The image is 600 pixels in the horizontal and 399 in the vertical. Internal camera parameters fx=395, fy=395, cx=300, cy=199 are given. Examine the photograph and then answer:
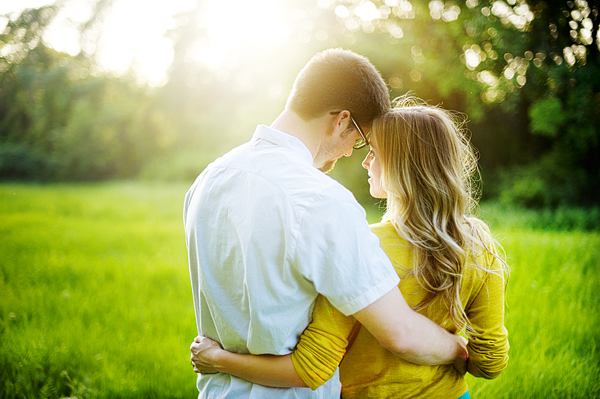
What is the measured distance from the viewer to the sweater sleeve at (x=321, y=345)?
1.24 m

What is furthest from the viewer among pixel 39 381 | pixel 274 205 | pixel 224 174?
pixel 39 381

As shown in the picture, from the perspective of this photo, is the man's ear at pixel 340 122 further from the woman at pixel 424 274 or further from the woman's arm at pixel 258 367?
the woman's arm at pixel 258 367

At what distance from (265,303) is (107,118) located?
18.1 m

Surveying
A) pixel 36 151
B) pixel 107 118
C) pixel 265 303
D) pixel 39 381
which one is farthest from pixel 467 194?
pixel 107 118

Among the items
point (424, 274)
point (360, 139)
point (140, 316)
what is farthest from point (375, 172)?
point (140, 316)

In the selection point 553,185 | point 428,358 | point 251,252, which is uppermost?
point 251,252

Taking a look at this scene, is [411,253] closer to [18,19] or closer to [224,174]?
[224,174]

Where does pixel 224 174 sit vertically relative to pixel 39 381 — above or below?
above

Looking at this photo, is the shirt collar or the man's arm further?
the shirt collar

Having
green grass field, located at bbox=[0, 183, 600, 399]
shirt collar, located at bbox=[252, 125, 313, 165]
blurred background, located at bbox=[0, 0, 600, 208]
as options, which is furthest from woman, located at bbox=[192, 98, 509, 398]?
blurred background, located at bbox=[0, 0, 600, 208]

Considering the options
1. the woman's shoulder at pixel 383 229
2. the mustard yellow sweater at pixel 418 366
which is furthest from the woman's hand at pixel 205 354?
the woman's shoulder at pixel 383 229

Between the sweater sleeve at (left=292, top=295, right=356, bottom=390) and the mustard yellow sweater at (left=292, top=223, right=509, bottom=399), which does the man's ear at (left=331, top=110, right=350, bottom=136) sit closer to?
the mustard yellow sweater at (left=292, top=223, right=509, bottom=399)

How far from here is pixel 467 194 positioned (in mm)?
1562

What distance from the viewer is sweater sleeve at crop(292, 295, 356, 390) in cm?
124
